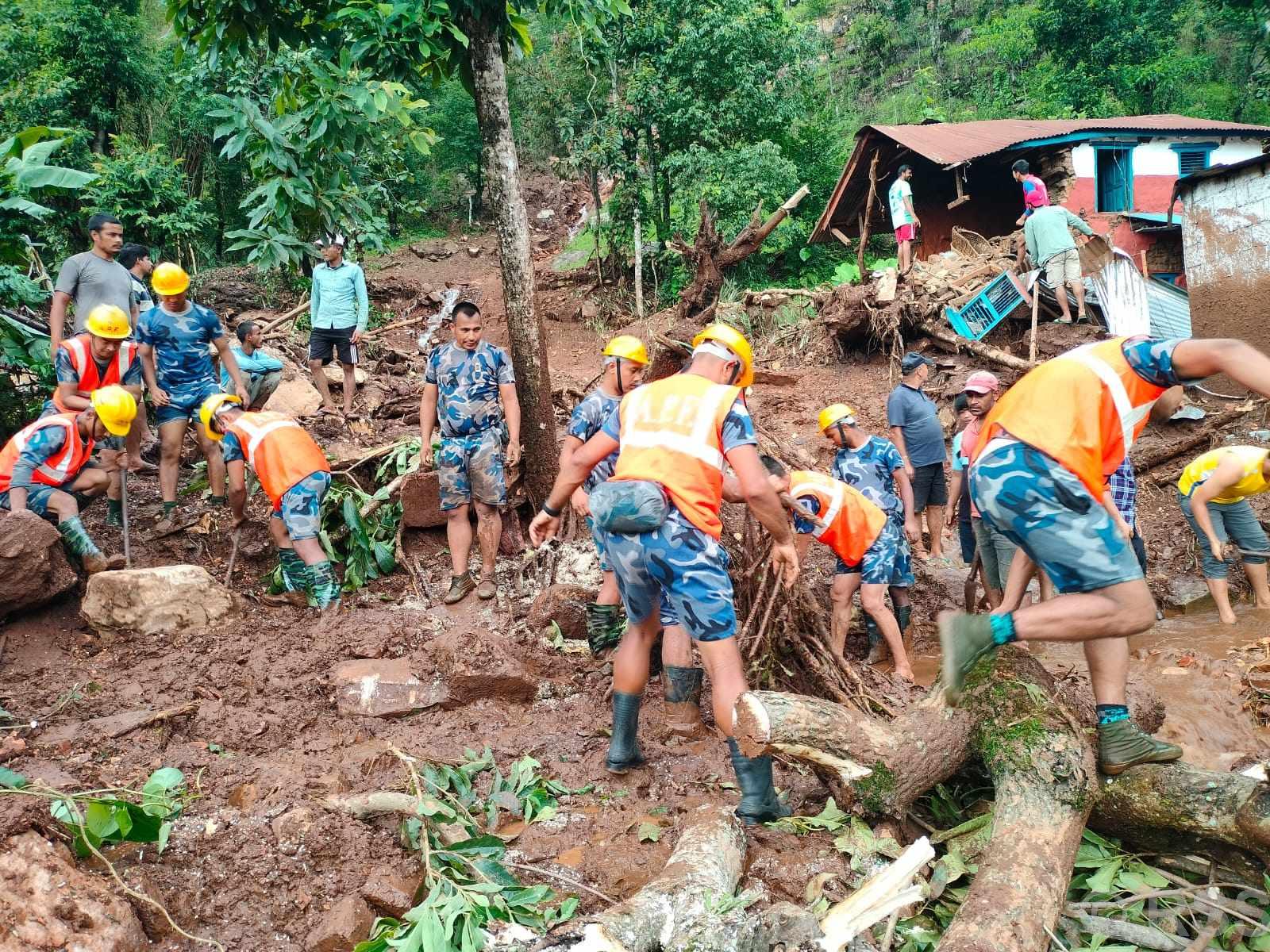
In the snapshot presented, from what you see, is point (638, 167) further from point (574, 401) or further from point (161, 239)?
point (574, 401)

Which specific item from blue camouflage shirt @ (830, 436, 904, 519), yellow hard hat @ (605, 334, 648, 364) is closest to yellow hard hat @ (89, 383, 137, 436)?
yellow hard hat @ (605, 334, 648, 364)

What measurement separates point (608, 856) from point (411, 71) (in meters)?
4.79

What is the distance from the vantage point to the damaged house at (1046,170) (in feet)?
47.8

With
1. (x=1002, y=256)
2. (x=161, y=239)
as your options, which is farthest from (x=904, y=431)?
(x=161, y=239)

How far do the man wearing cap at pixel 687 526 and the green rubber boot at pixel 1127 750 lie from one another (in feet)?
3.90

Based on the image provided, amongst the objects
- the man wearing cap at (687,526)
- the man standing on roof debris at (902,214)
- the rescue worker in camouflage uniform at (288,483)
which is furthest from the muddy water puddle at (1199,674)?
the man standing on roof debris at (902,214)

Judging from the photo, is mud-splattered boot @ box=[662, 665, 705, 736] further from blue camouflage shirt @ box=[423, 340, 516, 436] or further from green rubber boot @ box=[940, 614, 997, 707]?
blue camouflage shirt @ box=[423, 340, 516, 436]

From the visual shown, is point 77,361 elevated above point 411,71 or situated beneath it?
situated beneath

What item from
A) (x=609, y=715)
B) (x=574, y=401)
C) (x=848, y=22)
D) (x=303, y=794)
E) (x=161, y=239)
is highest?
(x=848, y=22)

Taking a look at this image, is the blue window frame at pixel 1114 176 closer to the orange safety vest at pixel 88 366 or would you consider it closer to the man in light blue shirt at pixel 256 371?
the man in light blue shirt at pixel 256 371

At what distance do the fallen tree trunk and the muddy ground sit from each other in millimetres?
405

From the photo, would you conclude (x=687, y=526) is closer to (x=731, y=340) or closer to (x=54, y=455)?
(x=731, y=340)

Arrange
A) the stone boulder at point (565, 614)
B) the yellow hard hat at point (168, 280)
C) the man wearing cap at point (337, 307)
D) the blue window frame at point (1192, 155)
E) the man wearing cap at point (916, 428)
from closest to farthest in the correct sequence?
the stone boulder at point (565, 614), the yellow hard hat at point (168, 280), the man wearing cap at point (916, 428), the man wearing cap at point (337, 307), the blue window frame at point (1192, 155)

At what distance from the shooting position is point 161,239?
17516 mm
